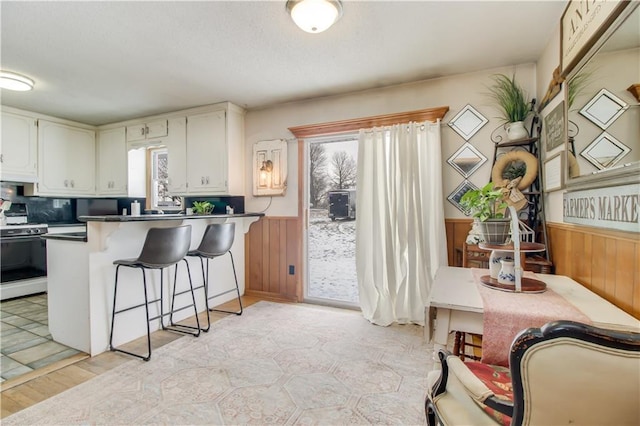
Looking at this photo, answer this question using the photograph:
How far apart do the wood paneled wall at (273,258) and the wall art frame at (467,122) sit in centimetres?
201

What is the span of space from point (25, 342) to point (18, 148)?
2.78m

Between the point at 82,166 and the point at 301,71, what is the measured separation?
13.0 ft

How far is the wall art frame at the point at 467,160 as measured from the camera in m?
2.83

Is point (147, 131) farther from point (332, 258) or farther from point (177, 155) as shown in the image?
point (332, 258)

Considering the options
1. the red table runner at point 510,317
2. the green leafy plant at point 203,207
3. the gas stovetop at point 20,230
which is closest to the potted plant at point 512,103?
the red table runner at point 510,317

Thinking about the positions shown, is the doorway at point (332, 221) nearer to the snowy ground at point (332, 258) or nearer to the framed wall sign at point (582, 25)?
the snowy ground at point (332, 258)

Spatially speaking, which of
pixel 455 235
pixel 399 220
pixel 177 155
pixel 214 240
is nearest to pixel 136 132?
pixel 177 155

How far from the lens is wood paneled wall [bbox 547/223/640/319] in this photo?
1.21 metres

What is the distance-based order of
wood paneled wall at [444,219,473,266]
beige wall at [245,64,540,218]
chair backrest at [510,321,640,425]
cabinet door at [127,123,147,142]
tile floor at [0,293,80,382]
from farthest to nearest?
cabinet door at [127,123,147,142] → wood paneled wall at [444,219,473,266] → beige wall at [245,64,540,218] → tile floor at [0,293,80,382] → chair backrest at [510,321,640,425]

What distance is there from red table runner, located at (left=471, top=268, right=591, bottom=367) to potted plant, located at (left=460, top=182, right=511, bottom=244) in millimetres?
330

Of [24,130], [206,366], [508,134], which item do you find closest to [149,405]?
[206,366]

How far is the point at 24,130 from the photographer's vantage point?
397 cm

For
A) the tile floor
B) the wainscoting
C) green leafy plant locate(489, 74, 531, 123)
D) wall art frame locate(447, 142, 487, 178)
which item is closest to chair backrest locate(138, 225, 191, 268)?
the tile floor

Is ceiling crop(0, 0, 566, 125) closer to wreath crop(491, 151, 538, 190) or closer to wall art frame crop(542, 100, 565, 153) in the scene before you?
wall art frame crop(542, 100, 565, 153)
